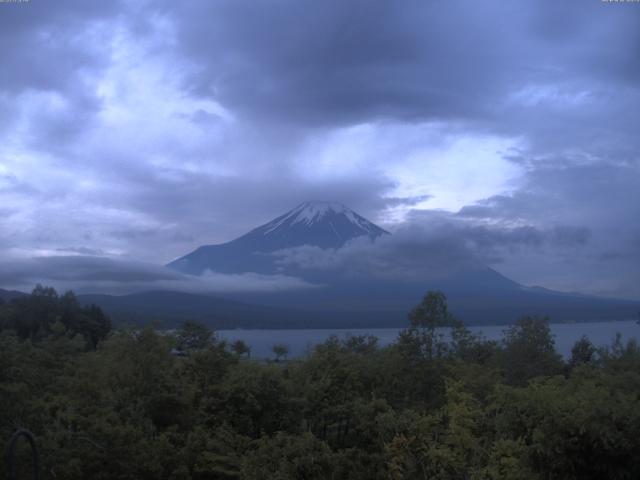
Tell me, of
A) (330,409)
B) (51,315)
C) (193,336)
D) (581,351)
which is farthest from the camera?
(51,315)

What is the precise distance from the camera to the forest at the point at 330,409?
9773 mm

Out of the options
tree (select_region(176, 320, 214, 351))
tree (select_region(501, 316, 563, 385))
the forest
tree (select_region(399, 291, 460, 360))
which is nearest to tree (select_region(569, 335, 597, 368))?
the forest

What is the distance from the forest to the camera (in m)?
9.77

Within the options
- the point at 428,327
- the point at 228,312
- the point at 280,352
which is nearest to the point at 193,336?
the point at 280,352

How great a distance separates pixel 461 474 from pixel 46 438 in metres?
7.31

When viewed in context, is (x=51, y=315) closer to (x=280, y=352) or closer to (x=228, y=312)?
(x=280, y=352)

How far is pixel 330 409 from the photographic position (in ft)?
54.9

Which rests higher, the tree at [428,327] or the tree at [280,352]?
the tree at [428,327]

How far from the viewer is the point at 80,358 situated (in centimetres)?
2008

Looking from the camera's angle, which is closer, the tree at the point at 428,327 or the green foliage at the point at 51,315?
the tree at the point at 428,327

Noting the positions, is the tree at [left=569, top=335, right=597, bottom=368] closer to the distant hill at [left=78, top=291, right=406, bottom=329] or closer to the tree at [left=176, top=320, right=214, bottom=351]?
the tree at [left=176, top=320, right=214, bottom=351]

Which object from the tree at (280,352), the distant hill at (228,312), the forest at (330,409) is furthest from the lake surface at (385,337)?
the distant hill at (228,312)

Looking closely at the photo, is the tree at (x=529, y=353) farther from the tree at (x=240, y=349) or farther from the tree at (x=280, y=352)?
the tree at (x=240, y=349)

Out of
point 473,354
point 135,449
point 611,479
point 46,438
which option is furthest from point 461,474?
point 473,354
